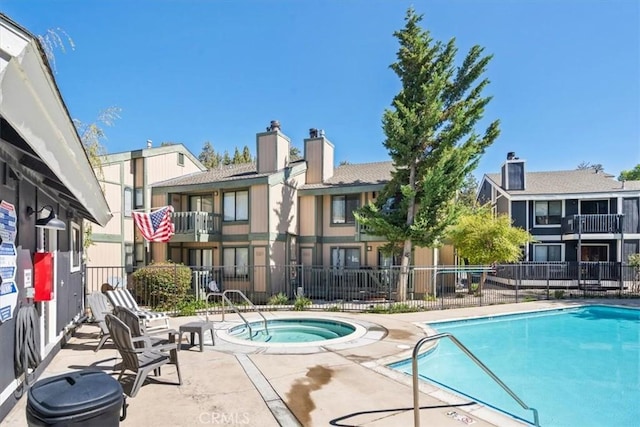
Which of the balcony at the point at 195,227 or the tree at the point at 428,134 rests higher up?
the tree at the point at 428,134

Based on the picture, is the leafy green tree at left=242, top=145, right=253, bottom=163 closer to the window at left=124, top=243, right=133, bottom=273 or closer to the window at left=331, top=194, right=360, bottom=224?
the window at left=124, top=243, right=133, bottom=273

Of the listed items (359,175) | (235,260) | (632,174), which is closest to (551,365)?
(359,175)

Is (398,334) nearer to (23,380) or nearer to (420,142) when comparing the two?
(23,380)

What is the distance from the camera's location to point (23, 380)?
5.07 meters

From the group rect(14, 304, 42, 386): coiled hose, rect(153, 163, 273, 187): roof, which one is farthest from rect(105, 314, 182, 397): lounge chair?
rect(153, 163, 273, 187): roof

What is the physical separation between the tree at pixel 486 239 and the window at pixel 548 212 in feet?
22.8

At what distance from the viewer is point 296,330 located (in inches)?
442

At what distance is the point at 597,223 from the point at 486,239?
999 centimetres

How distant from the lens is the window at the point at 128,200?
19.1 m

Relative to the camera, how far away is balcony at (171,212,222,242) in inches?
688

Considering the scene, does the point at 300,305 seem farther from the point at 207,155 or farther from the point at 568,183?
the point at 207,155

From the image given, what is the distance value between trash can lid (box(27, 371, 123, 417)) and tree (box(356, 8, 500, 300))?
1305cm

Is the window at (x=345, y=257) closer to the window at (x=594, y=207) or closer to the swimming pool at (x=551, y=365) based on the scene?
the swimming pool at (x=551, y=365)

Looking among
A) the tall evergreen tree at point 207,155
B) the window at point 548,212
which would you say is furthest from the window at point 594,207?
the tall evergreen tree at point 207,155
